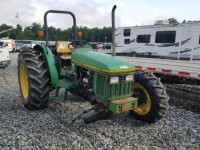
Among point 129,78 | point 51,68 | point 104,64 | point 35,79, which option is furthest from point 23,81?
point 129,78

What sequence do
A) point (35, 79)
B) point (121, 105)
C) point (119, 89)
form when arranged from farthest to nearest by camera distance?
point (35, 79)
point (119, 89)
point (121, 105)

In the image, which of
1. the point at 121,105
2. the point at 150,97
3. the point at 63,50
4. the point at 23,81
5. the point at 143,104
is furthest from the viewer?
the point at 23,81

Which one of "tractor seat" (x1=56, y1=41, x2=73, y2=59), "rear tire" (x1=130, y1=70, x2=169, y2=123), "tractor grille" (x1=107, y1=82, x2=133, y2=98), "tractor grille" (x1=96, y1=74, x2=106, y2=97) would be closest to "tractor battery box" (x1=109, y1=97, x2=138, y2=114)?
"tractor grille" (x1=107, y1=82, x2=133, y2=98)

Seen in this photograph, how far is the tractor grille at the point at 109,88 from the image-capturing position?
308 cm

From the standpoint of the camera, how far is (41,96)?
397cm

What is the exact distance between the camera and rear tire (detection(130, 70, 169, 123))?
3.40 m

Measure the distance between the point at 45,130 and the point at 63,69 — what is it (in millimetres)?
1490

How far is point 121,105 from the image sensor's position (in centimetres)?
301

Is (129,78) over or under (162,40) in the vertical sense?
under

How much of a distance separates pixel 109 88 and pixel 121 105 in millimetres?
324

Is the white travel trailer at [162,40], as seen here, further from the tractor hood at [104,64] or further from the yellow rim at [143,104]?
the tractor hood at [104,64]

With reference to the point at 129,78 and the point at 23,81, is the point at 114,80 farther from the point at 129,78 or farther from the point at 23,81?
the point at 23,81

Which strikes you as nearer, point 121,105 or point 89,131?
point 121,105

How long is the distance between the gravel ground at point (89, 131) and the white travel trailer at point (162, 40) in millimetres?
7621
